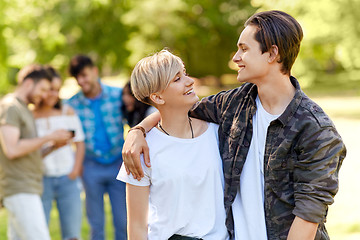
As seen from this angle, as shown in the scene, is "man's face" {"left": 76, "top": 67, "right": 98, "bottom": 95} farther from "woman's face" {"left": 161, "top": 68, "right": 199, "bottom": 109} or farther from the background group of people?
"woman's face" {"left": 161, "top": 68, "right": 199, "bottom": 109}

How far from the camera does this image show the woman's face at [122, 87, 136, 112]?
581cm

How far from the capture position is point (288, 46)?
2.54 metres

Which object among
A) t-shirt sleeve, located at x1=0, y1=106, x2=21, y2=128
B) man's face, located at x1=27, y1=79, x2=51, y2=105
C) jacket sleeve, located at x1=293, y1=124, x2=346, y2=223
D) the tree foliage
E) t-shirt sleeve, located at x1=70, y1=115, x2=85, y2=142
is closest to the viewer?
jacket sleeve, located at x1=293, y1=124, x2=346, y2=223

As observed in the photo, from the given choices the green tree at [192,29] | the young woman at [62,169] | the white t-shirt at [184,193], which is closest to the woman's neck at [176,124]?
the white t-shirt at [184,193]

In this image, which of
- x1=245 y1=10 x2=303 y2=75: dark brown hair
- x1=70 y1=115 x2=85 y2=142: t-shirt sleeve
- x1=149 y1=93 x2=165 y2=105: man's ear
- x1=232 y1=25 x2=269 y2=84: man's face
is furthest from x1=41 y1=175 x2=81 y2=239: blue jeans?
x1=245 y1=10 x2=303 y2=75: dark brown hair

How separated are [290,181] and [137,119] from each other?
11.0 ft

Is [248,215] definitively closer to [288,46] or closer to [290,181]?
[290,181]

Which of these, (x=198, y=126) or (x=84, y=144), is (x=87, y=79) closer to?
(x=84, y=144)

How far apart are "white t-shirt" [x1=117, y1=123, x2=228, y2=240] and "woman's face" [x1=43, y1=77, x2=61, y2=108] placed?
10.3 feet

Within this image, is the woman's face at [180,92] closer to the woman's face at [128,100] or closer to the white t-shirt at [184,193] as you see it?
the white t-shirt at [184,193]

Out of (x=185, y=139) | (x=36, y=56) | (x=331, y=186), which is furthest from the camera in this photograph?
(x=36, y=56)

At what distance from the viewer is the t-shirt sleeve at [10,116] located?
4792 mm

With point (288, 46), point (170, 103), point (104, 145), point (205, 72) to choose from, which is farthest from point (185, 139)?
point (205, 72)

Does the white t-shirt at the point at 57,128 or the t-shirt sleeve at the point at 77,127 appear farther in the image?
the t-shirt sleeve at the point at 77,127
